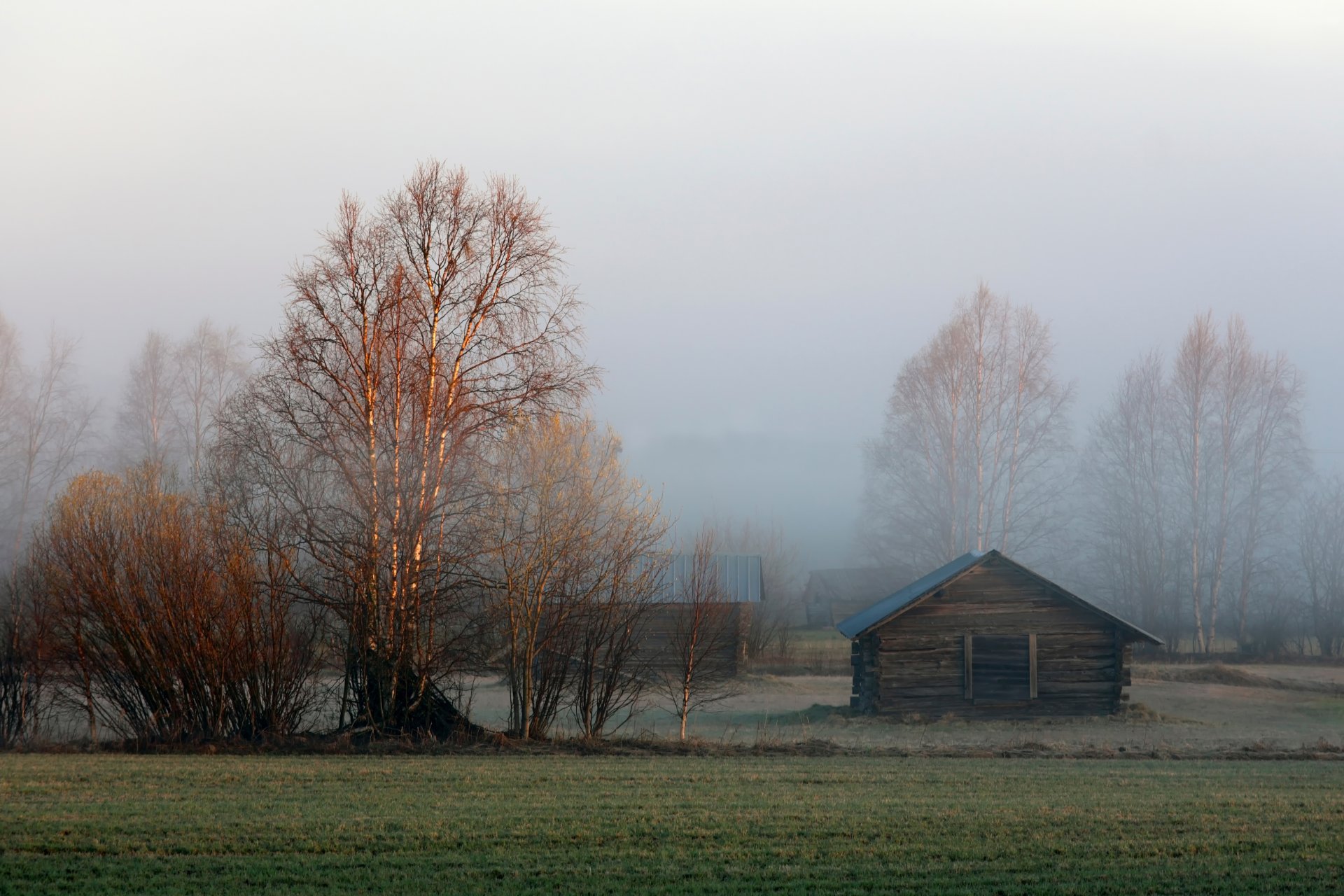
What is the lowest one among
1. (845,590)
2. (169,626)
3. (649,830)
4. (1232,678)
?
(1232,678)

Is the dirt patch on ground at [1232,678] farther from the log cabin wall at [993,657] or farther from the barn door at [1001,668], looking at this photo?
the barn door at [1001,668]

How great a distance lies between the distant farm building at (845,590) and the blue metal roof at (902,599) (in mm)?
17564

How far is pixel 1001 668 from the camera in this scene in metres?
27.8

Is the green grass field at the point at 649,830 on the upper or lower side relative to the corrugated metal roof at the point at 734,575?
lower

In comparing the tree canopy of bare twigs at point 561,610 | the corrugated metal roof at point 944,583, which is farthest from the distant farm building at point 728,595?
the tree canopy of bare twigs at point 561,610

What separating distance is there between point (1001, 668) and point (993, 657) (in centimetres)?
37

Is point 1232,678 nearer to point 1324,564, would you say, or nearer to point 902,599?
point 902,599

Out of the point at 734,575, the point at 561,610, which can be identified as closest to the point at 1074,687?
the point at 561,610

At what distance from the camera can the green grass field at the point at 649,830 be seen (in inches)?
313

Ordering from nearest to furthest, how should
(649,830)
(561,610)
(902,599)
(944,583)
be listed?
(649,830) < (561,610) < (944,583) < (902,599)

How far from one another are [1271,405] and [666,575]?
29543mm

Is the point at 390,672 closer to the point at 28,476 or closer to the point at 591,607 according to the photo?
the point at 591,607

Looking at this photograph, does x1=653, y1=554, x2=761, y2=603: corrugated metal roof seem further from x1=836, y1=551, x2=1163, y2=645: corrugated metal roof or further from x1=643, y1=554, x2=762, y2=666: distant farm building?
x1=836, y1=551, x2=1163, y2=645: corrugated metal roof

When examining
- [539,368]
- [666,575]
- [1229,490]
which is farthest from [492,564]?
[1229,490]
